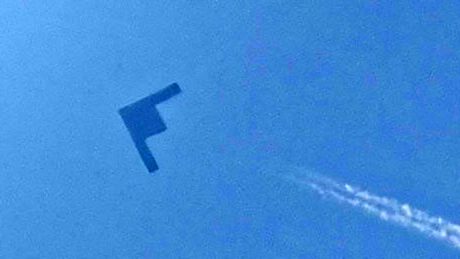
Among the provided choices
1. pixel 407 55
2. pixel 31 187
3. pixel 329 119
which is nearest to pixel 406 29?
pixel 407 55

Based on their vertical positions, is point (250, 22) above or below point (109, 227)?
above

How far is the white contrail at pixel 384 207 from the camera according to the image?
766 mm

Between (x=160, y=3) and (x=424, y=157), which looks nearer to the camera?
(x=424, y=157)

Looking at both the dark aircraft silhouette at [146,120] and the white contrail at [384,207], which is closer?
the white contrail at [384,207]

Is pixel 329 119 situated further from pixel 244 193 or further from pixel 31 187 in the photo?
pixel 31 187

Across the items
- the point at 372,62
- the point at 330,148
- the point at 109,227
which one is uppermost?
the point at 372,62

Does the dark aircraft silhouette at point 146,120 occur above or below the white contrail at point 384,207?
above

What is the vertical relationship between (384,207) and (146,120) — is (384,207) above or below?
below

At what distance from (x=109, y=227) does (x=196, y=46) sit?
0.30 m

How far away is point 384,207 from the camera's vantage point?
79cm

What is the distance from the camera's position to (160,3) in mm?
915

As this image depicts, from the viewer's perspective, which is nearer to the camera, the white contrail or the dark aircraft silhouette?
the white contrail

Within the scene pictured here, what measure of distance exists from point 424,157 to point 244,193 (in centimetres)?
25

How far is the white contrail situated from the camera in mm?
766
